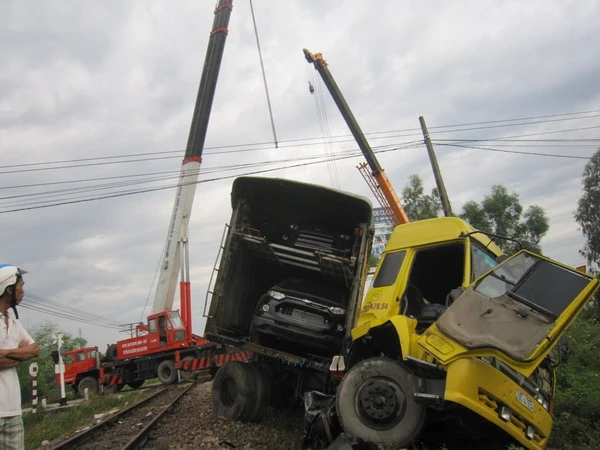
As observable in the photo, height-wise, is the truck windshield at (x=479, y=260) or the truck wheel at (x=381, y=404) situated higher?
the truck windshield at (x=479, y=260)

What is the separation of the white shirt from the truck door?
3155 millimetres

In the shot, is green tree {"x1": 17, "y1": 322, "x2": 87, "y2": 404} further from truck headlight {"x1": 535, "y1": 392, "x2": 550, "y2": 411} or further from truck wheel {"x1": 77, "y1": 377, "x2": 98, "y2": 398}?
truck headlight {"x1": 535, "y1": 392, "x2": 550, "y2": 411}

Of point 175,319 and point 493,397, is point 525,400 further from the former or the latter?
point 175,319

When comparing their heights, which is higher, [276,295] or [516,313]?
[516,313]

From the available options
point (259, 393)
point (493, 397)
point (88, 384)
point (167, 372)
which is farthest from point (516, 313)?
point (88, 384)

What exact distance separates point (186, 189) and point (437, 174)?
8733 mm

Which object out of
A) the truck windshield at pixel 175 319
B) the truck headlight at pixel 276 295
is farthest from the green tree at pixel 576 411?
the truck windshield at pixel 175 319

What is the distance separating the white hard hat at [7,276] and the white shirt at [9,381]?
0.20 m

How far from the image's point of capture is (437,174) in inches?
670

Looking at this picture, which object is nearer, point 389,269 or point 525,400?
point 525,400

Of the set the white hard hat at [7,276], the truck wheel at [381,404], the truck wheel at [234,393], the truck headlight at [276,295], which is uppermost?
the white hard hat at [7,276]

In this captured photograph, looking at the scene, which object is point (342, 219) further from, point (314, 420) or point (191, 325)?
point (191, 325)

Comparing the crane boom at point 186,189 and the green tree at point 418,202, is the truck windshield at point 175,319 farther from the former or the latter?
the green tree at point 418,202

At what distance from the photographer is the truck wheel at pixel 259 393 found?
23.5ft
